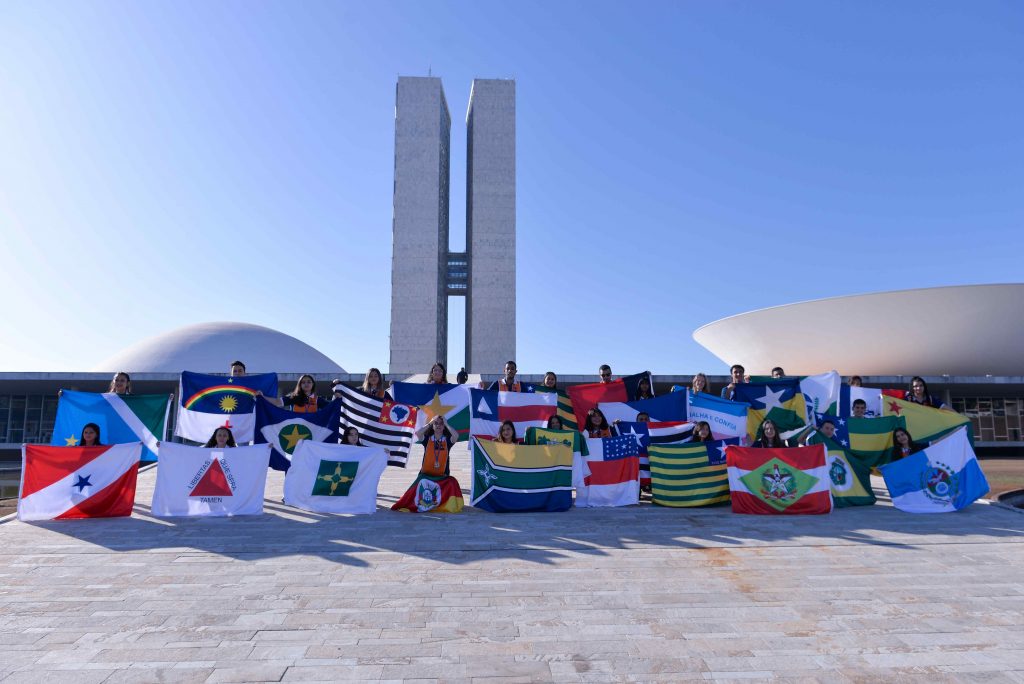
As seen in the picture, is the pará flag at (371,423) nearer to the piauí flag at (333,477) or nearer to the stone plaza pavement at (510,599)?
the piauí flag at (333,477)

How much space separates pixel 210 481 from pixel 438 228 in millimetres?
Answer: 51081

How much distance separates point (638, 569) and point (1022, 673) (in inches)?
126

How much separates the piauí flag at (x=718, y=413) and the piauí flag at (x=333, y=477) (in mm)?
5673

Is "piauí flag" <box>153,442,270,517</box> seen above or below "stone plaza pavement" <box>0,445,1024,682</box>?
above

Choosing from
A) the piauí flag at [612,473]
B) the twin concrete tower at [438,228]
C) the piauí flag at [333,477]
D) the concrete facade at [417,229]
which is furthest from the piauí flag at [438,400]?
the concrete facade at [417,229]

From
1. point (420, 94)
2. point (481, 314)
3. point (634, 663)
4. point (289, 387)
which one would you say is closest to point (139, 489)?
point (634, 663)

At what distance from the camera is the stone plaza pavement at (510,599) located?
4.54m

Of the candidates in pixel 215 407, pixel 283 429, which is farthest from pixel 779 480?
pixel 215 407

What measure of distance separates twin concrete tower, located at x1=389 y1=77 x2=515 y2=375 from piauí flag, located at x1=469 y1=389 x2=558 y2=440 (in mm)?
44395

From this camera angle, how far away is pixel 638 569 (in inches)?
266

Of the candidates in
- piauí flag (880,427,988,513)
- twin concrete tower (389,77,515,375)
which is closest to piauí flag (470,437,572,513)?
piauí flag (880,427,988,513)

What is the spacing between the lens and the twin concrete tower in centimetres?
5744

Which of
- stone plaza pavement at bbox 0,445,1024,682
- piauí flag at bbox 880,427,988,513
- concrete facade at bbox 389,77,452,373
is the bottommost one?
stone plaza pavement at bbox 0,445,1024,682

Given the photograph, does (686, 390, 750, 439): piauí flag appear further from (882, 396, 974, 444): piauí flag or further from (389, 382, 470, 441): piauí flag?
(389, 382, 470, 441): piauí flag
